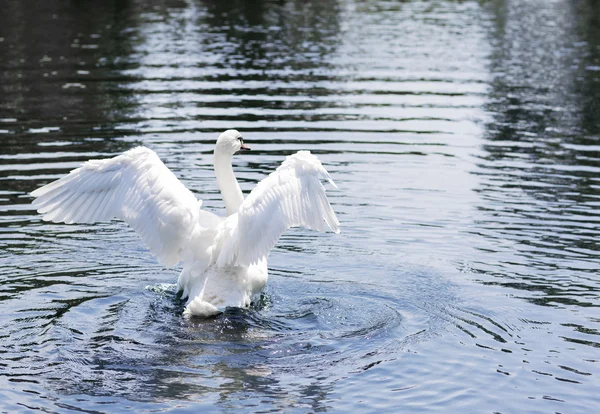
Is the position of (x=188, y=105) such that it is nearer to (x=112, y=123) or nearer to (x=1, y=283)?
(x=112, y=123)

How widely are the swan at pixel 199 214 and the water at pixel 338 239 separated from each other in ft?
1.52

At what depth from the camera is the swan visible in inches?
432

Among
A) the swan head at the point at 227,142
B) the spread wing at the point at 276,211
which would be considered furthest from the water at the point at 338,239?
the swan head at the point at 227,142

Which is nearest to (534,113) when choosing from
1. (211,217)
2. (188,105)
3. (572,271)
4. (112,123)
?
(188,105)

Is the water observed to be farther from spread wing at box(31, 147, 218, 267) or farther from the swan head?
the swan head

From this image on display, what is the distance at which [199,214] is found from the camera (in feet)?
38.1

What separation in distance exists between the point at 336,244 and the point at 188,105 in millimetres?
10172

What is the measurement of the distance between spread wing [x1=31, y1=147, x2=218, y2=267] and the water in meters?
0.81

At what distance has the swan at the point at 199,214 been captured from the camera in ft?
36.0

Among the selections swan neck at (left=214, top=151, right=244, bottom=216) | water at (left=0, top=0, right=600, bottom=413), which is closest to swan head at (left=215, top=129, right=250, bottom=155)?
swan neck at (left=214, top=151, right=244, bottom=216)

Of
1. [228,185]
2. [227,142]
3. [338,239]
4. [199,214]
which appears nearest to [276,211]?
[199,214]

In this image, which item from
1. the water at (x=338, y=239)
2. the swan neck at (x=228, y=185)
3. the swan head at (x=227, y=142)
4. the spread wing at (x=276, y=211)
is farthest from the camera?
the swan head at (x=227, y=142)

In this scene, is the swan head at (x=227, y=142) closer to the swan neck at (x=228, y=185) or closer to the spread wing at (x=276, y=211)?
the swan neck at (x=228, y=185)

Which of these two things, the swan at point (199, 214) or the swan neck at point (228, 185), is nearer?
the swan at point (199, 214)
